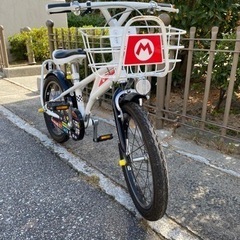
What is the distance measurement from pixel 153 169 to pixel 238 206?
82 cm

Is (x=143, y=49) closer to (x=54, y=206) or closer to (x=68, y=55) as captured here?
(x=68, y=55)

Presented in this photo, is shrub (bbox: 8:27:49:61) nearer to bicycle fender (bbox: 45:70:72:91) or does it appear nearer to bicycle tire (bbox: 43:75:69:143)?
bicycle tire (bbox: 43:75:69:143)

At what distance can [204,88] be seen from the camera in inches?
160

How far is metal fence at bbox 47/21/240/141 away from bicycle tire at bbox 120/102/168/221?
3.85 feet

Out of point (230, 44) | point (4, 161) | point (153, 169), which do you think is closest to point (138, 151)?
point (153, 169)

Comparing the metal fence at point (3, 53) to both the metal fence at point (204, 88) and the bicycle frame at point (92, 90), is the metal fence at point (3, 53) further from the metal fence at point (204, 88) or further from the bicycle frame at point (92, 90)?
the bicycle frame at point (92, 90)

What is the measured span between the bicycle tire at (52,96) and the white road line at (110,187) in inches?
3.6

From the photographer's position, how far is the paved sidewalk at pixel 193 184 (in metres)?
1.94

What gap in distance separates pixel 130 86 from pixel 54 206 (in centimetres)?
110

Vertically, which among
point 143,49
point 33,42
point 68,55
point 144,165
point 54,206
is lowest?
point 54,206

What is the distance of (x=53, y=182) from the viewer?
8.34 feet

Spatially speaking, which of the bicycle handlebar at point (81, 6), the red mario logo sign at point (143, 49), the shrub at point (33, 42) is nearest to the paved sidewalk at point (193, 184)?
the red mario logo sign at point (143, 49)

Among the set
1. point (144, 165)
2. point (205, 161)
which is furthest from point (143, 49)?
point (205, 161)

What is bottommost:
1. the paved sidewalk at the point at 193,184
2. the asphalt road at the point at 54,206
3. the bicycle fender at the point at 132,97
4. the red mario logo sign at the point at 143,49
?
the asphalt road at the point at 54,206
